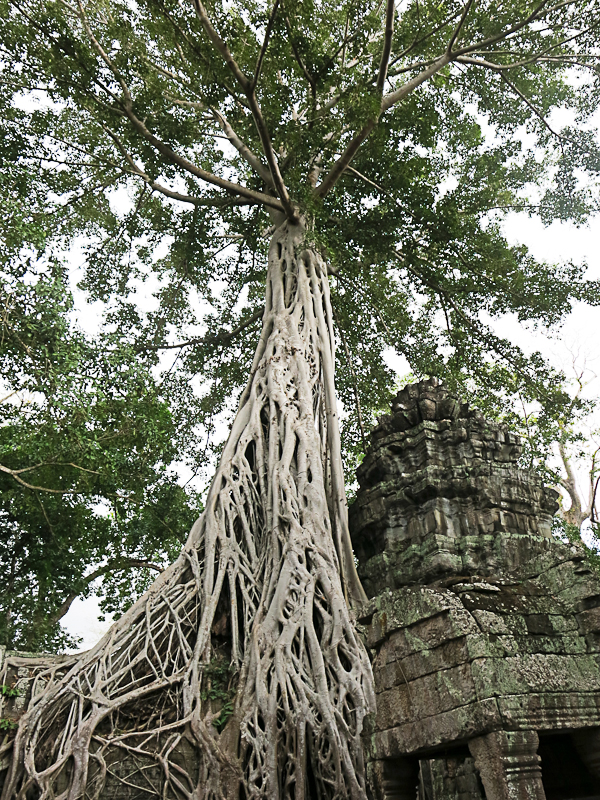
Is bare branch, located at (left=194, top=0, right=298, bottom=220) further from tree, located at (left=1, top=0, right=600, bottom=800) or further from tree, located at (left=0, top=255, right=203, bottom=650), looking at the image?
tree, located at (left=0, top=255, right=203, bottom=650)

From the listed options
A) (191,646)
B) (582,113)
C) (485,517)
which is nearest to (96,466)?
(191,646)

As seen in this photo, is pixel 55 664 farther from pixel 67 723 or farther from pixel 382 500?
pixel 382 500

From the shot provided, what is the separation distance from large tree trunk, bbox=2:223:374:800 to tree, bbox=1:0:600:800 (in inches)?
0.7

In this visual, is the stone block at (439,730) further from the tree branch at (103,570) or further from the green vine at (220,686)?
the tree branch at (103,570)

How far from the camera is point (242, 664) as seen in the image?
396 cm

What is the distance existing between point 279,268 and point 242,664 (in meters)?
4.16

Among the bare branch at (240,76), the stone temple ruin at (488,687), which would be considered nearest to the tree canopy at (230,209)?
the bare branch at (240,76)

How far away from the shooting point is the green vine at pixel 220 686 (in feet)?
12.5

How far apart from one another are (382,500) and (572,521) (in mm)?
7577

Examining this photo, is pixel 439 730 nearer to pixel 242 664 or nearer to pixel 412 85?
pixel 242 664

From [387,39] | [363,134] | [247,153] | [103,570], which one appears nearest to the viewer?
[387,39]

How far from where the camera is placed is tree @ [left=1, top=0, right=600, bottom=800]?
12.1ft

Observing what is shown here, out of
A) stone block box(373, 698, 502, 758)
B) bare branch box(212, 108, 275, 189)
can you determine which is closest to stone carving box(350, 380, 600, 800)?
stone block box(373, 698, 502, 758)

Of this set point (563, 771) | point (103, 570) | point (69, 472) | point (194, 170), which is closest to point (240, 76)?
point (194, 170)
